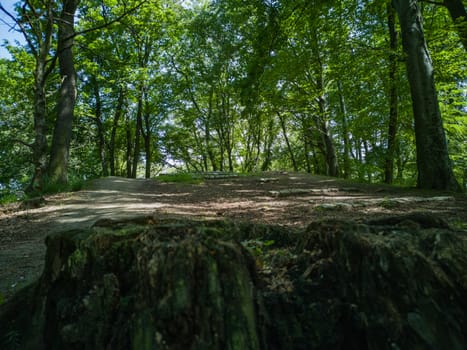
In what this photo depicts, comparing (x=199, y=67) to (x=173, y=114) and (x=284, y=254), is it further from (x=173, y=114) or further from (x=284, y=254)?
(x=284, y=254)

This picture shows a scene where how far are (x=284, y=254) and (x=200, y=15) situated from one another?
86.6 feet

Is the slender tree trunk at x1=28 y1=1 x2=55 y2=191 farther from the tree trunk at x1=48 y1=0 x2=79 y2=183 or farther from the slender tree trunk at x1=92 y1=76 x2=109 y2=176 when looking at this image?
the slender tree trunk at x1=92 y1=76 x2=109 y2=176

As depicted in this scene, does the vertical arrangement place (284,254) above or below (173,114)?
below

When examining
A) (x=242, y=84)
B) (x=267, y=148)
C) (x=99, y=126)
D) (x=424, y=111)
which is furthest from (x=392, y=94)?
(x=267, y=148)

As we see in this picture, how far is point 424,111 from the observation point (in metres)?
6.70

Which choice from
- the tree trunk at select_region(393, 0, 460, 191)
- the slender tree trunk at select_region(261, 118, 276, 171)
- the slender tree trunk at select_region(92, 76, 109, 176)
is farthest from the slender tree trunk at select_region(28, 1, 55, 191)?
the slender tree trunk at select_region(261, 118, 276, 171)

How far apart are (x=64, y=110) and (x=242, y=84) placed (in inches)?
273

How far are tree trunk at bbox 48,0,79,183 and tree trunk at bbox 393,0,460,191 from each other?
953cm

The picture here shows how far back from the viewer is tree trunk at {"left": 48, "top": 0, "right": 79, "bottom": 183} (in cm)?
901

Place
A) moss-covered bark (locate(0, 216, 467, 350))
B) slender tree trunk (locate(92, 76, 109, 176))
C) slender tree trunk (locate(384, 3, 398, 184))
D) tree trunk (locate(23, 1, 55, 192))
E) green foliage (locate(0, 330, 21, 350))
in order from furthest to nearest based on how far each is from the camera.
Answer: slender tree trunk (locate(92, 76, 109, 176)) → slender tree trunk (locate(384, 3, 398, 184)) → tree trunk (locate(23, 1, 55, 192)) → green foliage (locate(0, 330, 21, 350)) → moss-covered bark (locate(0, 216, 467, 350))

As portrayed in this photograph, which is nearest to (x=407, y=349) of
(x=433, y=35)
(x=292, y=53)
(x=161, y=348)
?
(x=161, y=348)

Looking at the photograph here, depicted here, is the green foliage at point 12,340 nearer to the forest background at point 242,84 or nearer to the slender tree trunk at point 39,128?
the forest background at point 242,84

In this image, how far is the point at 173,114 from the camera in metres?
29.6

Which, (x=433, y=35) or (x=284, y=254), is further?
(x=433, y=35)
